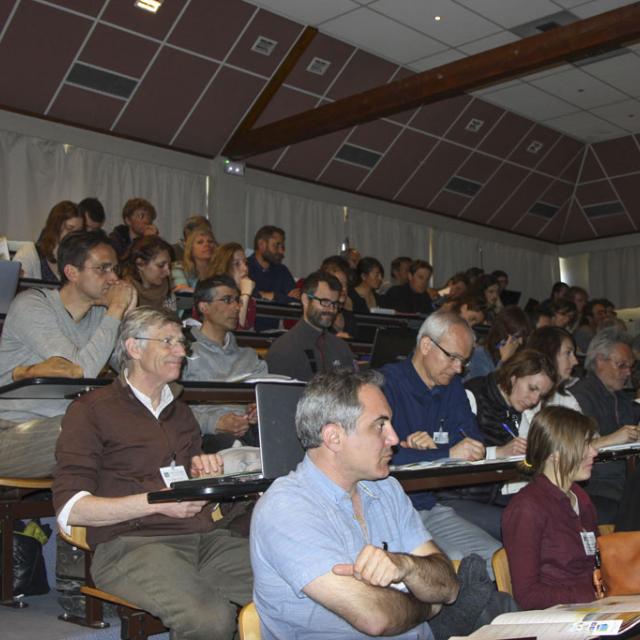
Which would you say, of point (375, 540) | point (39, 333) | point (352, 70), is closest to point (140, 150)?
point (352, 70)

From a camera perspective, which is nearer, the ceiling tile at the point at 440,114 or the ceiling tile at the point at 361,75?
the ceiling tile at the point at 361,75

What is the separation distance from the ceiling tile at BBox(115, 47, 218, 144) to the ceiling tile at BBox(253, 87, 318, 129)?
0.81m

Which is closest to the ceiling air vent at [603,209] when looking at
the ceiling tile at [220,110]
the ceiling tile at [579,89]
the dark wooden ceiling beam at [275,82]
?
the ceiling tile at [579,89]

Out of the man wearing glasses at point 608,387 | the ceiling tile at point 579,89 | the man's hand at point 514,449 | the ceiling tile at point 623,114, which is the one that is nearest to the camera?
the man's hand at point 514,449

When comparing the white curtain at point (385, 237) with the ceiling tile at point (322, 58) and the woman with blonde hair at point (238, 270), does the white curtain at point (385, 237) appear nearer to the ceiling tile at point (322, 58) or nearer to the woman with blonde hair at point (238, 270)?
the ceiling tile at point (322, 58)

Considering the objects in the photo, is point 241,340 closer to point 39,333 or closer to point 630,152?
point 39,333

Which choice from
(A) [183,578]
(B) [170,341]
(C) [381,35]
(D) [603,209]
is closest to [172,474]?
(A) [183,578]

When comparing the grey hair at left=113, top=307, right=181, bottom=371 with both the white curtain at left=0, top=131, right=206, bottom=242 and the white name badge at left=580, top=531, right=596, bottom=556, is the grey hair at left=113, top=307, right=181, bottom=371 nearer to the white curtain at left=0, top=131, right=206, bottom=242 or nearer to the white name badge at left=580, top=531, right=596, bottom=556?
the white name badge at left=580, top=531, right=596, bottom=556

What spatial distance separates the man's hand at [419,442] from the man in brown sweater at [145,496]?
0.81 m

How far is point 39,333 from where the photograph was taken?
3.36m

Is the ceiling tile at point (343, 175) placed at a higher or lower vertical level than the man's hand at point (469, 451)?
higher

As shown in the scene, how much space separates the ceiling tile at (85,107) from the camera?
320 inches

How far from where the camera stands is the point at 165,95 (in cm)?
856

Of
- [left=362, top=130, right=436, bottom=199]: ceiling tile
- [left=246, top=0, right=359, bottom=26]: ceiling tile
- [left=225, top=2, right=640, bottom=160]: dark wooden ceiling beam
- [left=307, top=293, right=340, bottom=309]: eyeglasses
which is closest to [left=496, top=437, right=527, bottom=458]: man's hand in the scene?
[left=307, top=293, right=340, bottom=309]: eyeglasses
